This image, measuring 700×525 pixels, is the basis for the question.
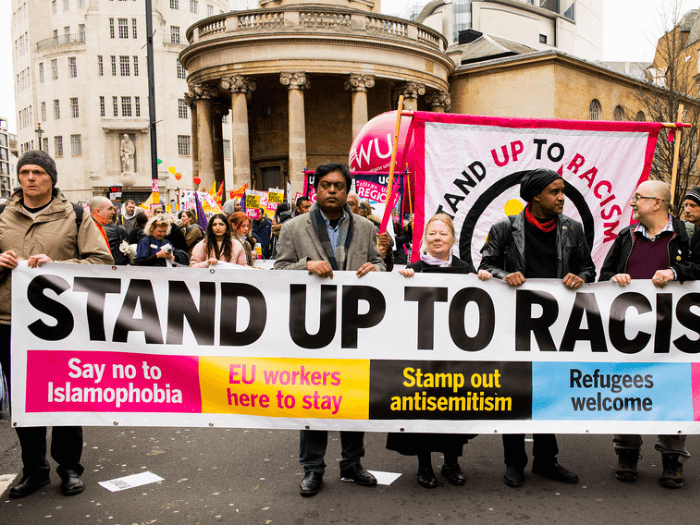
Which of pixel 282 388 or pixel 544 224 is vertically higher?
pixel 544 224

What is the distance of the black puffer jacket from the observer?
452cm

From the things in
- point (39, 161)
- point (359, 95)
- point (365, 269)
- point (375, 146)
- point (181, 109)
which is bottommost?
point (365, 269)

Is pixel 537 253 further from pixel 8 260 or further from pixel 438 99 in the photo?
pixel 438 99

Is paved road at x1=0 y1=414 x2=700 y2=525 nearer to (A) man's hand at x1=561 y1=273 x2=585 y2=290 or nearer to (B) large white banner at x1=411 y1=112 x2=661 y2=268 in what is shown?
(A) man's hand at x1=561 y1=273 x2=585 y2=290

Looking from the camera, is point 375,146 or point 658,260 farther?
point 375,146

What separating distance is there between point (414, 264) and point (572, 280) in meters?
1.08

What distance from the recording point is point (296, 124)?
1220 inches

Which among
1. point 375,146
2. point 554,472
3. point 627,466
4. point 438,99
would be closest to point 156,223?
point 554,472

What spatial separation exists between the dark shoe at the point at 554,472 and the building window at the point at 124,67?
70.4m

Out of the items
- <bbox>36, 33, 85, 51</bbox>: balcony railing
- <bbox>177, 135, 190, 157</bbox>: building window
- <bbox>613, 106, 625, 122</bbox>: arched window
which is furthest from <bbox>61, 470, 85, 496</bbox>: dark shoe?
<bbox>36, 33, 85, 51</bbox>: balcony railing

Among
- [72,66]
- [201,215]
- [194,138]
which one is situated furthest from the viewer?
[72,66]

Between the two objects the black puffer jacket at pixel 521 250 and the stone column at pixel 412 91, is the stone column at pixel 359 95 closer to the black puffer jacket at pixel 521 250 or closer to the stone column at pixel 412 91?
the stone column at pixel 412 91

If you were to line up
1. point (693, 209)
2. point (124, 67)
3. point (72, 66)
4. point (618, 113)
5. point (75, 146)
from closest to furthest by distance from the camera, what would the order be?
point (693, 209) → point (618, 113) → point (124, 67) → point (75, 146) → point (72, 66)

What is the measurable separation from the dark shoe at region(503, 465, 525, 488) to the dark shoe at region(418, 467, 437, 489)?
50cm
